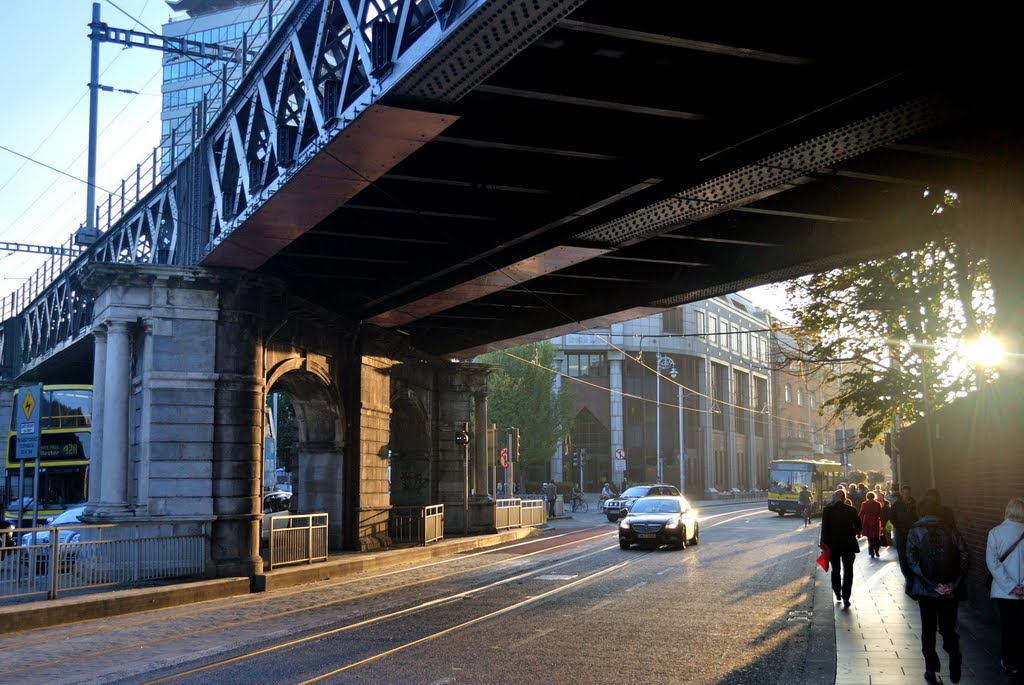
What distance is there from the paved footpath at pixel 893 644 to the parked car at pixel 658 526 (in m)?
9.90

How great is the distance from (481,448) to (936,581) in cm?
2811

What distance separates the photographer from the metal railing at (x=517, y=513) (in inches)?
1437

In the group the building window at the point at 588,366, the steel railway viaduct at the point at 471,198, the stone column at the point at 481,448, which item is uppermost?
the building window at the point at 588,366

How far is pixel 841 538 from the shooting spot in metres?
16.3

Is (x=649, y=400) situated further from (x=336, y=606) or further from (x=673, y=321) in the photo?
(x=336, y=606)

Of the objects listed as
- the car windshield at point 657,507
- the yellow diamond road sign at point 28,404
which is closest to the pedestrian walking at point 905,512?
the car windshield at point 657,507

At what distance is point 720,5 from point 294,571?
14.8 m

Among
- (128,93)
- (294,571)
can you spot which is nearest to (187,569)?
(294,571)

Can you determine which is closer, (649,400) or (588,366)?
(649,400)

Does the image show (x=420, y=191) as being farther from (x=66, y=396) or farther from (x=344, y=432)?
(x=66, y=396)

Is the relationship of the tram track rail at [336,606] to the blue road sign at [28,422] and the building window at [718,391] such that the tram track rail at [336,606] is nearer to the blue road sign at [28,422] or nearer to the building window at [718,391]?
the blue road sign at [28,422]

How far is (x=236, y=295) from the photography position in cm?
2123

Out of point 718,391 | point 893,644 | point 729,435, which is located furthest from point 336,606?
point 729,435

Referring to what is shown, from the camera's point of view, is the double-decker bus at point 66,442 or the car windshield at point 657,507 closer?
the car windshield at point 657,507
